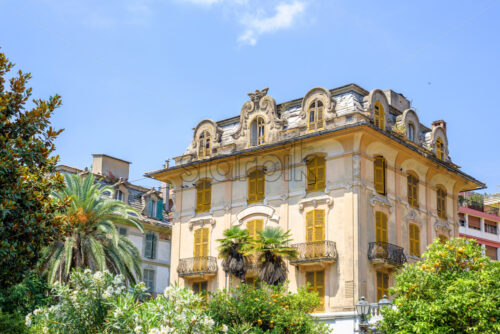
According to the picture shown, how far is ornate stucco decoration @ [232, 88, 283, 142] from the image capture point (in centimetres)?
3484

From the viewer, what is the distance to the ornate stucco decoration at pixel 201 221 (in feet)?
119

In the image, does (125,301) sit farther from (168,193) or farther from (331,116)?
(168,193)

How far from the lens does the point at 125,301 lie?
53.1 ft

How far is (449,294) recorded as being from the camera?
2112cm

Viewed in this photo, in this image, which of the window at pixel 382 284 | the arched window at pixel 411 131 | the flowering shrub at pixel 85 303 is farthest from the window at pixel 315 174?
the flowering shrub at pixel 85 303

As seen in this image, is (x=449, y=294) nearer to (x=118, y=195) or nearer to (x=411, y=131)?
(x=411, y=131)

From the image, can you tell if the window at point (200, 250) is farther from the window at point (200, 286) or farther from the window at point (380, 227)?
the window at point (380, 227)

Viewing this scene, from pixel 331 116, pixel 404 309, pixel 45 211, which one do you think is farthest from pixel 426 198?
→ pixel 45 211

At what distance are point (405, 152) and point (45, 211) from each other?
2176 cm

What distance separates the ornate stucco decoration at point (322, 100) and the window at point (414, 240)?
22.2ft

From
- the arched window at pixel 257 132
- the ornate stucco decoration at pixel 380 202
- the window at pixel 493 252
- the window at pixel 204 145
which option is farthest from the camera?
the window at pixel 493 252

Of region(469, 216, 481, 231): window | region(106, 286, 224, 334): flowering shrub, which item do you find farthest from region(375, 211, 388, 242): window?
region(469, 216, 481, 231): window

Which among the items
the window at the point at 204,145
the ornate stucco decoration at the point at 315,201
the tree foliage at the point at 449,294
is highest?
the window at the point at 204,145

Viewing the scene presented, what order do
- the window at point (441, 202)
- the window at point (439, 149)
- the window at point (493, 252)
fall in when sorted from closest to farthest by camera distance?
the window at point (441, 202), the window at point (439, 149), the window at point (493, 252)
